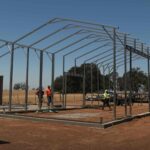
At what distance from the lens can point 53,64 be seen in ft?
82.5

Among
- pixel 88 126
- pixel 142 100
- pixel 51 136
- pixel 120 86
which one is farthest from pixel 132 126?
pixel 120 86

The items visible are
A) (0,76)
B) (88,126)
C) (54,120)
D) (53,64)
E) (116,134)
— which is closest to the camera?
(116,134)

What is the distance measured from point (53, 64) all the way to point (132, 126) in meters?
10.6

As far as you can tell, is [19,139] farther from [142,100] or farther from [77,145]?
[142,100]

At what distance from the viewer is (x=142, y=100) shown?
40031 millimetres

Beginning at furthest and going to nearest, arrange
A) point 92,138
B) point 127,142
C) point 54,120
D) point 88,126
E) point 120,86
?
point 120,86 < point 54,120 < point 88,126 < point 92,138 < point 127,142

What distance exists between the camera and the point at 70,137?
1235 cm

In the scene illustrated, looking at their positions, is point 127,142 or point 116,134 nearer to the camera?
point 127,142

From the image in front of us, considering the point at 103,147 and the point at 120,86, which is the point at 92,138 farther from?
the point at 120,86

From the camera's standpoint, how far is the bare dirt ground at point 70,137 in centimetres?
1067

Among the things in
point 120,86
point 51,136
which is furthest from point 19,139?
point 120,86

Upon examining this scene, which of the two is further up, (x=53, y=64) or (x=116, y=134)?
(x=53, y=64)

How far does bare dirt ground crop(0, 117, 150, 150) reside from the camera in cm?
1067

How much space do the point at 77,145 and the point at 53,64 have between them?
47.6 ft
